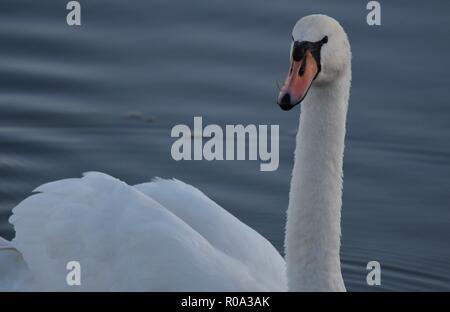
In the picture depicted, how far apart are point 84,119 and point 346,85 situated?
199 inches

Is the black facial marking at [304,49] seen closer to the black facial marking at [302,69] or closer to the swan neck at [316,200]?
the black facial marking at [302,69]

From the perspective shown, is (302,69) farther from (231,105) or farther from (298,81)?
(231,105)

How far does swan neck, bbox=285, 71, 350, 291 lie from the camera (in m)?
8.67

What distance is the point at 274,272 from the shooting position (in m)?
9.38

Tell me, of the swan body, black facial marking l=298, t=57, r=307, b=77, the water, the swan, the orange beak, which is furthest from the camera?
the water

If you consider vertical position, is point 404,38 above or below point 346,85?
above

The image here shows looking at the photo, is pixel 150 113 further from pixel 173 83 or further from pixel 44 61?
pixel 44 61

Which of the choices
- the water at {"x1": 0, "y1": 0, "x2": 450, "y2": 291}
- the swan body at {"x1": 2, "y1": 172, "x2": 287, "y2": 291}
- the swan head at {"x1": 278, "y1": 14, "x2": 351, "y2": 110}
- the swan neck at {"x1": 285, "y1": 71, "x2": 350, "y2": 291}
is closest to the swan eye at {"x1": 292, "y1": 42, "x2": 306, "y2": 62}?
the swan head at {"x1": 278, "y1": 14, "x2": 351, "y2": 110}

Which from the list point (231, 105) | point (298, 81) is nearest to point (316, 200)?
point (298, 81)

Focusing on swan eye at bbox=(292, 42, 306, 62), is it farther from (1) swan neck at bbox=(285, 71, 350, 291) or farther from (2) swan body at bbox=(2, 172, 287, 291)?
(2) swan body at bbox=(2, 172, 287, 291)
